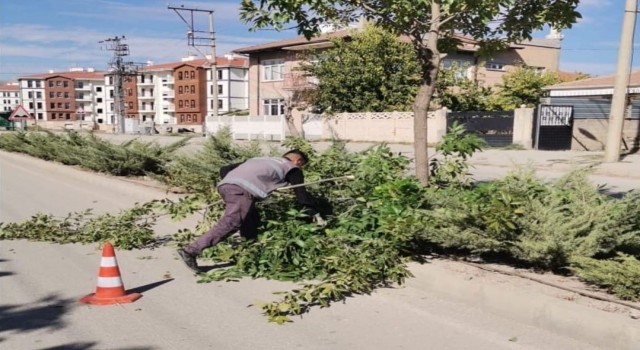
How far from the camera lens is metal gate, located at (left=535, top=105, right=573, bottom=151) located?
79.5 ft

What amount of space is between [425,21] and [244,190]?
3340 millimetres

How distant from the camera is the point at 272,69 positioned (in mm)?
45438

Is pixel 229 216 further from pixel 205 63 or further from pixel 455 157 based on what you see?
pixel 205 63

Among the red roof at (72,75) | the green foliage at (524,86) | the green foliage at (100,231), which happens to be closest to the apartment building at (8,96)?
the red roof at (72,75)

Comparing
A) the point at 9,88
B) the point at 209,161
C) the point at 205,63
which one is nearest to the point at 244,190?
the point at 209,161

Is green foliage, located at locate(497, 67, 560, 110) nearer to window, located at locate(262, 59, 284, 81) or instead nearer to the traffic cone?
window, located at locate(262, 59, 284, 81)

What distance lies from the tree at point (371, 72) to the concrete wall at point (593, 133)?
346 inches

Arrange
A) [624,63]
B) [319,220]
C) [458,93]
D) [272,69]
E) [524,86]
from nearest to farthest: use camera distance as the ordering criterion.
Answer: [319,220] → [624,63] → [458,93] → [524,86] → [272,69]

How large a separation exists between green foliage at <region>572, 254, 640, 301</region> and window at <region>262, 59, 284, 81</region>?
41.0 m

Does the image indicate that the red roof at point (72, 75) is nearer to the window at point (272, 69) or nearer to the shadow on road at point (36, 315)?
the window at point (272, 69)

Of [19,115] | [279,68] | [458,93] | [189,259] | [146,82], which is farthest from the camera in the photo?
[146,82]

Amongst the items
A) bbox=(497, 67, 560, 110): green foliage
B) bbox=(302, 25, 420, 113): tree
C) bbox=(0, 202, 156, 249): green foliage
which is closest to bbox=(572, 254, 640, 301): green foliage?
bbox=(0, 202, 156, 249): green foliage

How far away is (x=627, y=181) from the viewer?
1453 centimetres

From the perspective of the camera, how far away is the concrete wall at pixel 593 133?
2394cm
